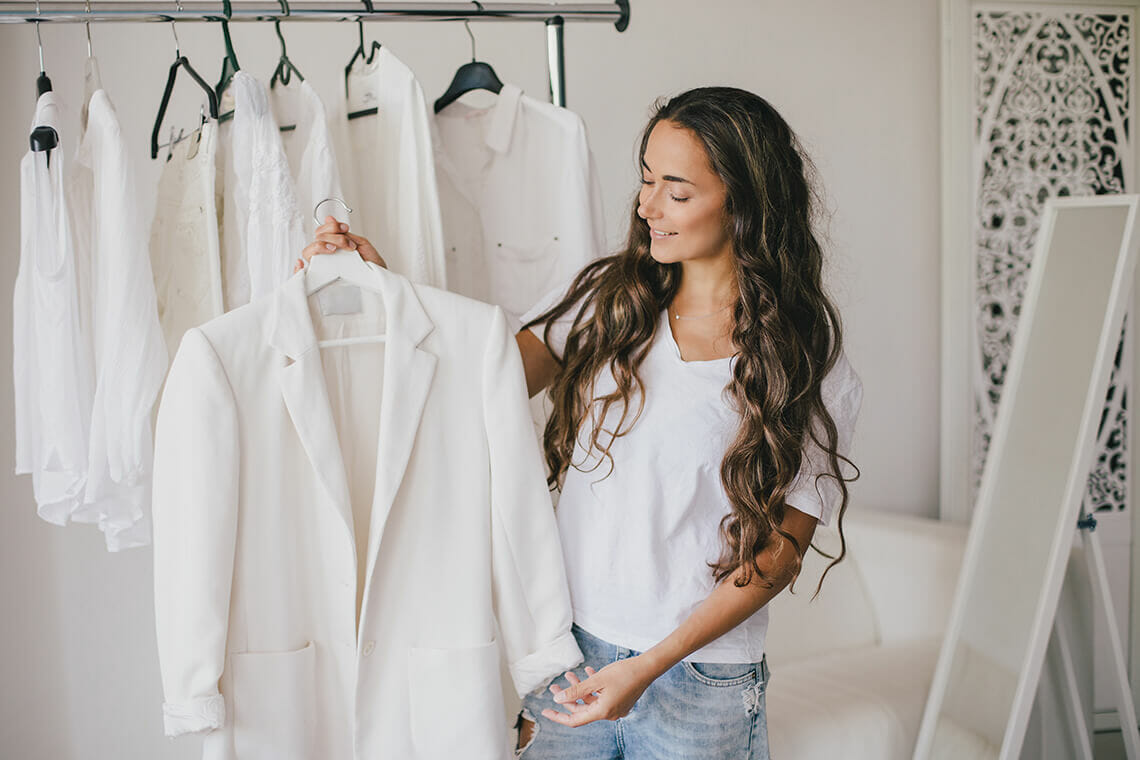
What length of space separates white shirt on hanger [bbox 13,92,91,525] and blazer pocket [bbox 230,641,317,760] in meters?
0.47

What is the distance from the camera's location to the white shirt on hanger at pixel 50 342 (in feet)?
4.96

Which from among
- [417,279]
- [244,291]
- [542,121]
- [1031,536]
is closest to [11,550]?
[244,291]

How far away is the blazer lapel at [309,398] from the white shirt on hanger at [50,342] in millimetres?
396

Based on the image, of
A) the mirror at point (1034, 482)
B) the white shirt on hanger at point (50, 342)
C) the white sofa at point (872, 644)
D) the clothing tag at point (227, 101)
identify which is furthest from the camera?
the white sofa at point (872, 644)

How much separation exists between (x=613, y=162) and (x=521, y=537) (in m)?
1.59

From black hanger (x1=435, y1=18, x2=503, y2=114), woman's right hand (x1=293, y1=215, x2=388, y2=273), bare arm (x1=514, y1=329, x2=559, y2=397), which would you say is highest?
black hanger (x1=435, y1=18, x2=503, y2=114)

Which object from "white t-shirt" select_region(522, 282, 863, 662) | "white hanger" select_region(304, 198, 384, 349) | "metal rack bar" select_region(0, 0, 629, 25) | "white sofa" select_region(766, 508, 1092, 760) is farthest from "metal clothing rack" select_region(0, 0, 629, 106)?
"white sofa" select_region(766, 508, 1092, 760)

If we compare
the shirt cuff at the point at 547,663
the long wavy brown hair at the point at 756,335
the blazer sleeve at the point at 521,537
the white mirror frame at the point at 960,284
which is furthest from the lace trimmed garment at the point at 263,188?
the white mirror frame at the point at 960,284

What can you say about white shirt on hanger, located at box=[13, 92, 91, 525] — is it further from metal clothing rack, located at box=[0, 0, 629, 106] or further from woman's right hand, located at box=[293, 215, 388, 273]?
woman's right hand, located at box=[293, 215, 388, 273]

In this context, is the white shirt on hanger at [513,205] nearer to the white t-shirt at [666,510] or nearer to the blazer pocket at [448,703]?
the white t-shirt at [666,510]

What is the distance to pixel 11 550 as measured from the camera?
8.02ft

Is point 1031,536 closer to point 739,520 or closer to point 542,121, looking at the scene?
point 739,520

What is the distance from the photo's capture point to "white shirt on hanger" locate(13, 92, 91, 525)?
1513mm

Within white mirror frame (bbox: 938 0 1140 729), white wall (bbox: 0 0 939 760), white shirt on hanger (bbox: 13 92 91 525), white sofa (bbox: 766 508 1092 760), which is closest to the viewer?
white shirt on hanger (bbox: 13 92 91 525)
